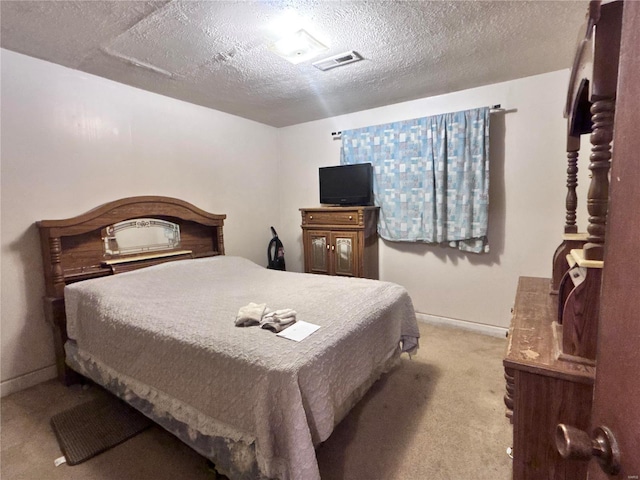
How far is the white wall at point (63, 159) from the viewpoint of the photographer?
84.3 inches

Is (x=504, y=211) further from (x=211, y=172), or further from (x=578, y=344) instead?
(x=211, y=172)

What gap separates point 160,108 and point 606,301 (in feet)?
11.1

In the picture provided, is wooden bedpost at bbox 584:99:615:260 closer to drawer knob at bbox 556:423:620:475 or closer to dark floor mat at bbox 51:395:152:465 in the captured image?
drawer knob at bbox 556:423:620:475

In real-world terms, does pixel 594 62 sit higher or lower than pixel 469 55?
lower

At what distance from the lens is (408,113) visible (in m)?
3.27

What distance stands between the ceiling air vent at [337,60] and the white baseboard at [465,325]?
2.56 m

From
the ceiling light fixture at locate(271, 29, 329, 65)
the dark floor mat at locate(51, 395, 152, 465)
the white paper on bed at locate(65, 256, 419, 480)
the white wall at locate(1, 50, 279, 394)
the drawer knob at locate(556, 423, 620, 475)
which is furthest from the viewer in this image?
the white wall at locate(1, 50, 279, 394)

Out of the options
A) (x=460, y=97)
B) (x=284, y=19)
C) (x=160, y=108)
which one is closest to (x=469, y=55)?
(x=460, y=97)

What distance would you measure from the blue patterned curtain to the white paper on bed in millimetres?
1173

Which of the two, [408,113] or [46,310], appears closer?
[46,310]

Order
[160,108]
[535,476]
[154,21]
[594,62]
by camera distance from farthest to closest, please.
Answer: [160,108] → [154,21] → [535,476] → [594,62]

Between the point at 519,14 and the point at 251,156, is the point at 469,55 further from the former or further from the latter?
the point at 251,156

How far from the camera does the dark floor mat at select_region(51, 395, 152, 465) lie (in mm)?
1659

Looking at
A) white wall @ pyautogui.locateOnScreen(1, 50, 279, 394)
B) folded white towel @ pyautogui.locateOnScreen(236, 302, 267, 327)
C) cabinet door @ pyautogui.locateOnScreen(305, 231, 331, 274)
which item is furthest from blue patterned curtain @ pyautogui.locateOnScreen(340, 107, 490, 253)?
folded white towel @ pyautogui.locateOnScreen(236, 302, 267, 327)
